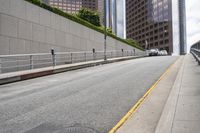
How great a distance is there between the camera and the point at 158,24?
158625mm

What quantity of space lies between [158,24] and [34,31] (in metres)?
145

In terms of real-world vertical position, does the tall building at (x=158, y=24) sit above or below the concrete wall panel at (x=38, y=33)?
above

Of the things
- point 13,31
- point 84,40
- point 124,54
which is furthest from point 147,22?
point 13,31

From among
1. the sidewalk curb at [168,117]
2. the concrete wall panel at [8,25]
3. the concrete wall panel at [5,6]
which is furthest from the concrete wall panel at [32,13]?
the sidewalk curb at [168,117]

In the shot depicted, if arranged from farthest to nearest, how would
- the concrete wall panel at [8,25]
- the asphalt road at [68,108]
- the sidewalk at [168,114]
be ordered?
the concrete wall panel at [8,25]
the asphalt road at [68,108]
the sidewalk at [168,114]

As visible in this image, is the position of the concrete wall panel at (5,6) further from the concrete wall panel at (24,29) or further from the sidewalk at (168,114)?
the sidewalk at (168,114)

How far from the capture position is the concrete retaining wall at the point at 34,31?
17.5 meters

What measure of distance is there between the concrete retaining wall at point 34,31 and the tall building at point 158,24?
113 metres

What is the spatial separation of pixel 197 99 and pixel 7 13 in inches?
541

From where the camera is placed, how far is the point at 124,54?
4522 cm

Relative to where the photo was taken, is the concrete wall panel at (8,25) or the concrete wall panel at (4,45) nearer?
the concrete wall panel at (4,45)

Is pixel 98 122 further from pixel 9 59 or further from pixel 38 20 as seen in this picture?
pixel 38 20

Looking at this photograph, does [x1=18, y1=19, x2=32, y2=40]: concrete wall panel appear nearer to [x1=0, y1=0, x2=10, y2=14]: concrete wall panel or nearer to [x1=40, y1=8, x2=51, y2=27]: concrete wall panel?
[x1=0, y1=0, x2=10, y2=14]: concrete wall panel

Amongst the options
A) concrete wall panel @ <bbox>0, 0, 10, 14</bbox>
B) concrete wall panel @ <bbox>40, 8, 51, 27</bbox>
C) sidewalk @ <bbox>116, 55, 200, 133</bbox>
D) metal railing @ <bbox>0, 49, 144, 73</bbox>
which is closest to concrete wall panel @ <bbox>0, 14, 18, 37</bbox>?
concrete wall panel @ <bbox>0, 0, 10, 14</bbox>
